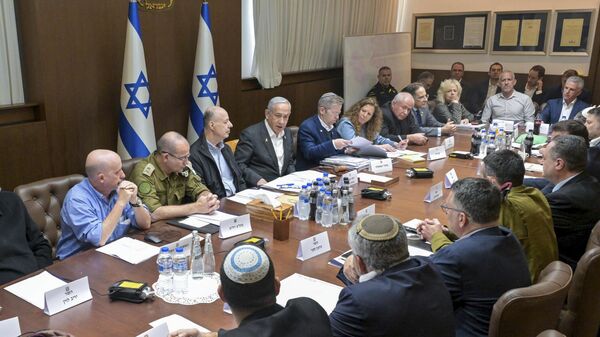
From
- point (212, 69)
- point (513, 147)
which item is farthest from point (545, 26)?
point (212, 69)

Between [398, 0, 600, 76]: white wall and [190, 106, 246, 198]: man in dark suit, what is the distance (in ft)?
18.4

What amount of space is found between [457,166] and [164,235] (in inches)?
102

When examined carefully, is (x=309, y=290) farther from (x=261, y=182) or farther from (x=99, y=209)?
(x=261, y=182)

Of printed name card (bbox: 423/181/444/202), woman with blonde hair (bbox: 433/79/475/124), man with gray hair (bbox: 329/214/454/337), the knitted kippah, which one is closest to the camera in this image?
man with gray hair (bbox: 329/214/454/337)

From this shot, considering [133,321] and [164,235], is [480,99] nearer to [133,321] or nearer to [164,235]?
[164,235]

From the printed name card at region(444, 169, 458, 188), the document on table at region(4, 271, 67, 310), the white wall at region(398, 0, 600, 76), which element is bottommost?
the document on table at region(4, 271, 67, 310)

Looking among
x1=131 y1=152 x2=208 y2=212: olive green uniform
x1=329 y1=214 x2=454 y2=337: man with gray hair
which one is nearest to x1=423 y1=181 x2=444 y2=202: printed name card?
x1=131 y1=152 x2=208 y2=212: olive green uniform

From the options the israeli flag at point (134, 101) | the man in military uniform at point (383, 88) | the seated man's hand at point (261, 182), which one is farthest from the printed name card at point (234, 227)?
the man in military uniform at point (383, 88)

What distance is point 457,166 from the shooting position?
423 cm

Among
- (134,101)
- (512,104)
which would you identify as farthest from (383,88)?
(134,101)

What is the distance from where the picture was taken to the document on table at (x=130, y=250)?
2291 mm

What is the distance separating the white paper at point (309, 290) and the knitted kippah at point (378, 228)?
16.3 inches

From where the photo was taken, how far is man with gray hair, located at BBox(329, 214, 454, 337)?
Answer: 58.2 inches

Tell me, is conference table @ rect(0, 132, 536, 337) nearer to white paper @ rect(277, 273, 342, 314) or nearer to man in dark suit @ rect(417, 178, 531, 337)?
white paper @ rect(277, 273, 342, 314)
